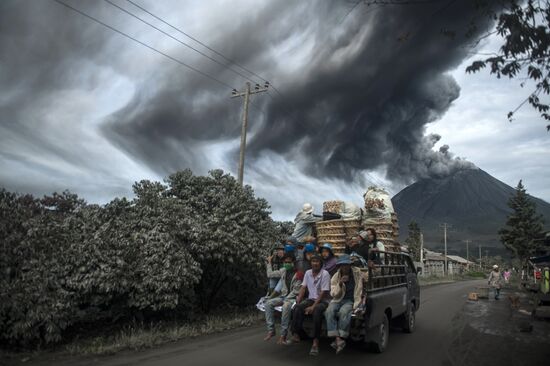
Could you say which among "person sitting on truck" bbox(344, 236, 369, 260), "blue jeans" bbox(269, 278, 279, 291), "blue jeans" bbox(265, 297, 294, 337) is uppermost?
"person sitting on truck" bbox(344, 236, 369, 260)

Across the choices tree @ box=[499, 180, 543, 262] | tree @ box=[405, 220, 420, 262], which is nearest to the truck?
tree @ box=[499, 180, 543, 262]

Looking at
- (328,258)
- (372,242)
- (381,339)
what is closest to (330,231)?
(372,242)

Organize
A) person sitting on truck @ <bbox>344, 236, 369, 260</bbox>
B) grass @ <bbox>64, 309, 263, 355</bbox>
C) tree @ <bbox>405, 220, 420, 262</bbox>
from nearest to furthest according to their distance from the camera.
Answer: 1. person sitting on truck @ <bbox>344, 236, 369, 260</bbox>
2. grass @ <bbox>64, 309, 263, 355</bbox>
3. tree @ <bbox>405, 220, 420, 262</bbox>

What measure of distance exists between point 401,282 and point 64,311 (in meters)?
6.73

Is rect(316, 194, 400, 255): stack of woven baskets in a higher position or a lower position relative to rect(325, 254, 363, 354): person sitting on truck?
higher

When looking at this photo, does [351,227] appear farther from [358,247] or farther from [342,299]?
[342,299]

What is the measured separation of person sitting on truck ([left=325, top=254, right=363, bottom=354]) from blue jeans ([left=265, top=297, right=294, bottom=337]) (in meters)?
0.74

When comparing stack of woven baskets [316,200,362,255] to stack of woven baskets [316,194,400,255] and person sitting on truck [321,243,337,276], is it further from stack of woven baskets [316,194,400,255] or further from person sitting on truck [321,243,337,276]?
person sitting on truck [321,243,337,276]

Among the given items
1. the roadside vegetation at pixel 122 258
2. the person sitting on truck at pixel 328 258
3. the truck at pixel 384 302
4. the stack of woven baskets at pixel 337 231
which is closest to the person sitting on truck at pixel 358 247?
the truck at pixel 384 302

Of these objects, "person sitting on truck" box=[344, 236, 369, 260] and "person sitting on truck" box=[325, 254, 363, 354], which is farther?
"person sitting on truck" box=[344, 236, 369, 260]

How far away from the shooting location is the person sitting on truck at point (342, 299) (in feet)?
20.9

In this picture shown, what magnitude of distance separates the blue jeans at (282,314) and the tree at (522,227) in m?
41.5

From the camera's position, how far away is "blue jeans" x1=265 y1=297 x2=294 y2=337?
6.96 m

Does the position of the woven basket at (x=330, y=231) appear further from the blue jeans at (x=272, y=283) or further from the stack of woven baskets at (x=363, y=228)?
the blue jeans at (x=272, y=283)
